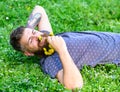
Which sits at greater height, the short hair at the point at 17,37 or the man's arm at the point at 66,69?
the short hair at the point at 17,37

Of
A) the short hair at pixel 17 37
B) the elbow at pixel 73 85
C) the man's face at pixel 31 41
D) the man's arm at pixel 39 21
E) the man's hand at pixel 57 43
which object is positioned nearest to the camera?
the elbow at pixel 73 85

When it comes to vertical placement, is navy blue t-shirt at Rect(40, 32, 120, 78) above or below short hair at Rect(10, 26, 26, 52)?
below

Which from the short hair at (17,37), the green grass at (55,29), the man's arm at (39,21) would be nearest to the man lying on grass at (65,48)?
the short hair at (17,37)

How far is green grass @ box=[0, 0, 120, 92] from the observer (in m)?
5.20

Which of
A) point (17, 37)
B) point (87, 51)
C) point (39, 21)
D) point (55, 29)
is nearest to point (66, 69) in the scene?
point (87, 51)

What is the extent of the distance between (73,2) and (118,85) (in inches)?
129

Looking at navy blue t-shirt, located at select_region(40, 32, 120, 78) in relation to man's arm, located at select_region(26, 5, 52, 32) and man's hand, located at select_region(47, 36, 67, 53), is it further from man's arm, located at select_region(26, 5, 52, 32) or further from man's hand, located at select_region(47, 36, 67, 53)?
man's arm, located at select_region(26, 5, 52, 32)

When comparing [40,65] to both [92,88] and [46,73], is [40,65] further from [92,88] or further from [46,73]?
[92,88]

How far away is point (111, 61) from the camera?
5.91 metres

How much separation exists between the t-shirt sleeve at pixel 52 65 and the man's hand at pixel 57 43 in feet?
0.58

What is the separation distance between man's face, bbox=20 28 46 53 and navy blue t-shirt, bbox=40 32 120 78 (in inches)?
7.6

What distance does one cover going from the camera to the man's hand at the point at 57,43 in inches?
216

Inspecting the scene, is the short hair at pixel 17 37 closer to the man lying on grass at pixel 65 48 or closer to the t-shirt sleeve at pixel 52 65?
the man lying on grass at pixel 65 48

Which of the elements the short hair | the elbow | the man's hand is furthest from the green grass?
the man's hand
